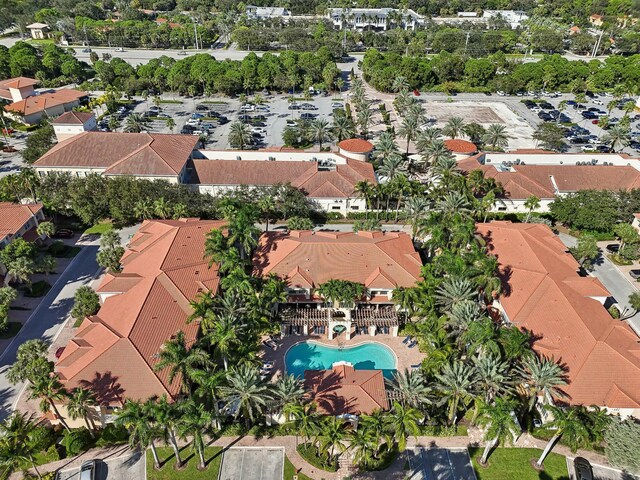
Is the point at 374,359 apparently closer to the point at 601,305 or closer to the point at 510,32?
the point at 601,305

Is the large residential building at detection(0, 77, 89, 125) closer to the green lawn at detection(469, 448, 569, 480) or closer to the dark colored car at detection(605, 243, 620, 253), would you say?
the green lawn at detection(469, 448, 569, 480)

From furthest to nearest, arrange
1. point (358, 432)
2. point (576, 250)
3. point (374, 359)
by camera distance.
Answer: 1. point (576, 250)
2. point (374, 359)
3. point (358, 432)

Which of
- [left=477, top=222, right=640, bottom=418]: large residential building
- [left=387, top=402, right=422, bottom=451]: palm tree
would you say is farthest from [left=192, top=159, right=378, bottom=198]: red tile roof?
[left=387, top=402, right=422, bottom=451]: palm tree

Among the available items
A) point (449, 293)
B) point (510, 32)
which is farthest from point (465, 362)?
point (510, 32)

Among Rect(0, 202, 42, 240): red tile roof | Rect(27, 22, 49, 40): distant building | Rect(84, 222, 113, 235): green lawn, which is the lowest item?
Rect(84, 222, 113, 235): green lawn

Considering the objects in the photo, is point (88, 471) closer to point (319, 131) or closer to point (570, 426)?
point (570, 426)
